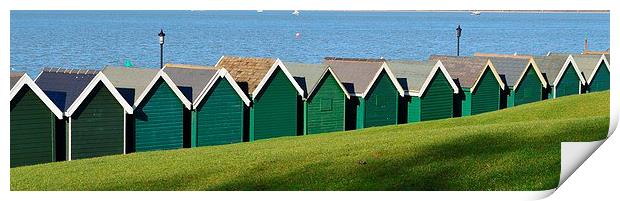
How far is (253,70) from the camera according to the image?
18219mm

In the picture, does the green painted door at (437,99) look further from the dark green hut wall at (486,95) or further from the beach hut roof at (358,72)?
the beach hut roof at (358,72)

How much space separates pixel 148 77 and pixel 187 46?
315 centimetres

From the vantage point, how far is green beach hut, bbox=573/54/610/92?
2230 cm

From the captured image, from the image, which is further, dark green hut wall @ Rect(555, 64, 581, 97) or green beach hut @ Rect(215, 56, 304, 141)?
dark green hut wall @ Rect(555, 64, 581, 97)

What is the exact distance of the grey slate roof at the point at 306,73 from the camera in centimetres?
1834

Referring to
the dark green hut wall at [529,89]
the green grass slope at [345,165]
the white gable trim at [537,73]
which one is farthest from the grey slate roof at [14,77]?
the dark green hut wall at [529,89]

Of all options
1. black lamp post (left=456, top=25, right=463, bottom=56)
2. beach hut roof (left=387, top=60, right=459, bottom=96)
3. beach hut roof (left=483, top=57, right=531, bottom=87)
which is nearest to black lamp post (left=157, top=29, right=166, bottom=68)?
beach hut roof (left=387, top=60, right=459, bottom=96)

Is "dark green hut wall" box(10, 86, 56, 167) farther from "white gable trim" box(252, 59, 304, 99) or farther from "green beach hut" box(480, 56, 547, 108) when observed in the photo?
"green beach hut" box(480, 56, 547, 108)

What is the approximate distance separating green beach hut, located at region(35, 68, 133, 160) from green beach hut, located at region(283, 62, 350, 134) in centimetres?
337

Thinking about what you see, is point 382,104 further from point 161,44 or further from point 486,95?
point 161,44

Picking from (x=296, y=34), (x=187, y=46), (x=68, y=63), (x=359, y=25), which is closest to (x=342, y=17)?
(x=359, y=25)

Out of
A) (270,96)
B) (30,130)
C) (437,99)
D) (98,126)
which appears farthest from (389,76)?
(30,130)

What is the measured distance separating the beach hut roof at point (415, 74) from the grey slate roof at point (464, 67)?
596 millimetres

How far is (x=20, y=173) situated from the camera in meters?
15.0
